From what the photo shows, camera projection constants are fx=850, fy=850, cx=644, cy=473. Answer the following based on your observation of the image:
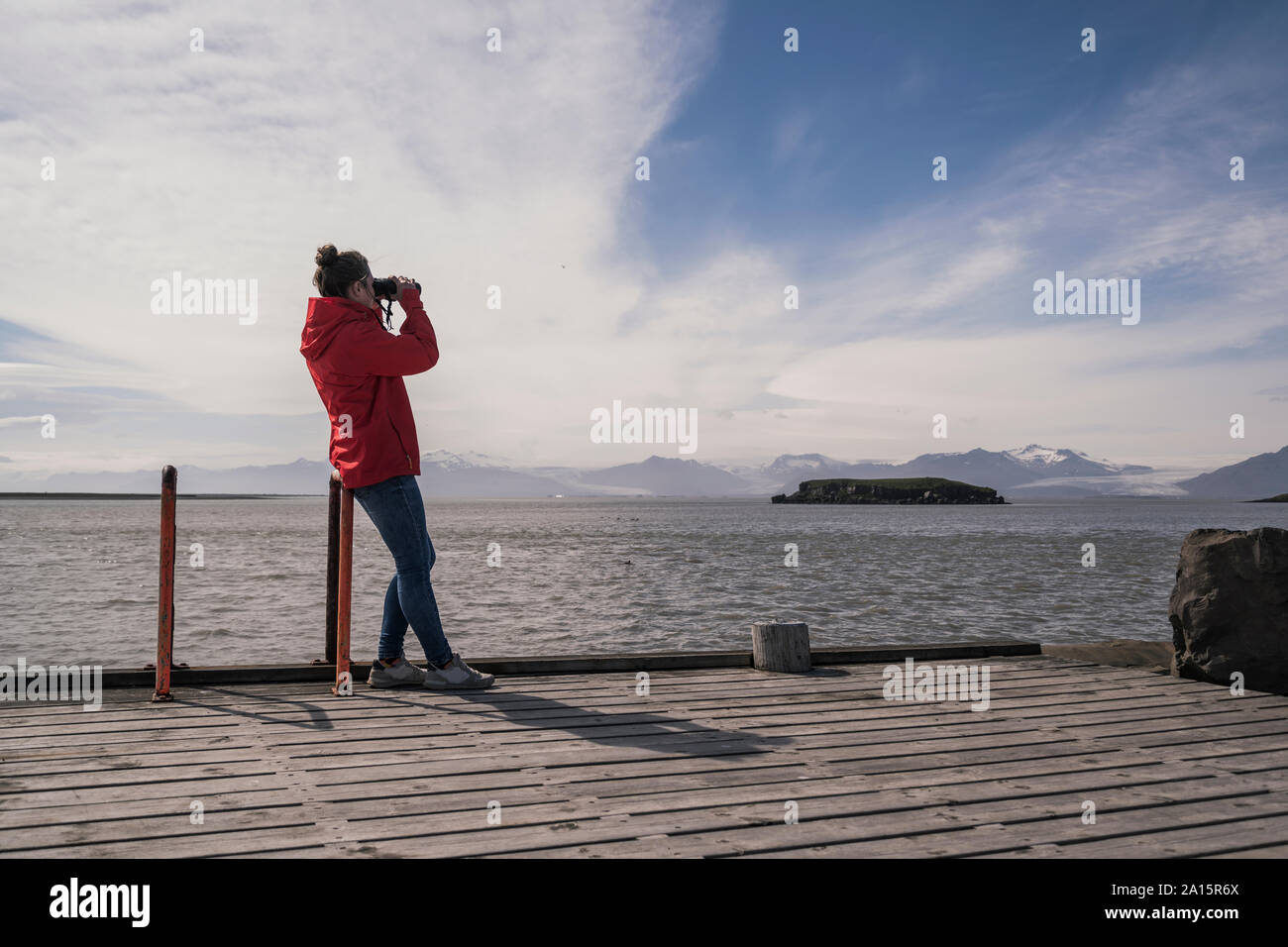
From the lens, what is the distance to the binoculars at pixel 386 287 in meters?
5.09

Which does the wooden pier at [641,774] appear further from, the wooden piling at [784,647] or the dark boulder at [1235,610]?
the wooden piling at [784,647]

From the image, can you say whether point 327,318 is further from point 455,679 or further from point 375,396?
point 455,679

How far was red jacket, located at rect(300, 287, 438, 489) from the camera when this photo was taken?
4.91 metres

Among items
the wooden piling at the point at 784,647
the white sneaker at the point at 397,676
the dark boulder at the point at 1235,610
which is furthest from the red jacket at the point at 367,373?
the dark boulder at the point at 1235,610

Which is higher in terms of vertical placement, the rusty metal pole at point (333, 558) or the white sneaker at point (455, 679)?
the rusty metal pole at point (333, 558)

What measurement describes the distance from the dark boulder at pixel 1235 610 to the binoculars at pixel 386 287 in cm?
572

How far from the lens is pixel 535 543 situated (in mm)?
53156

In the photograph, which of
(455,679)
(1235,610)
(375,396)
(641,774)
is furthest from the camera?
(1235,610)

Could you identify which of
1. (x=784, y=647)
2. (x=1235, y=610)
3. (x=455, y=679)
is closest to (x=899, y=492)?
(x=1235, y=610)

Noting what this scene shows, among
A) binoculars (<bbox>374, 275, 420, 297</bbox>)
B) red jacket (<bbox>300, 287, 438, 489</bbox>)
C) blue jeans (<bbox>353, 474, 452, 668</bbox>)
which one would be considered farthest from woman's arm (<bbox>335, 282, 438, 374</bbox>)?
blue jeans (<bbox>353, 474, 452, 668</bbox>)

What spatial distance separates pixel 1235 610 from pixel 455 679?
18.0 ft

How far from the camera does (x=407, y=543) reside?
518cm

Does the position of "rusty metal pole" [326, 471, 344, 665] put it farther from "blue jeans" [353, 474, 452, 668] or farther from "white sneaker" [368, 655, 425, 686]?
"white sneaker" [368, 655, 425, 686]

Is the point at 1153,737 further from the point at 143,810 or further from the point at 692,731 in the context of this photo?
the point at 143,810
